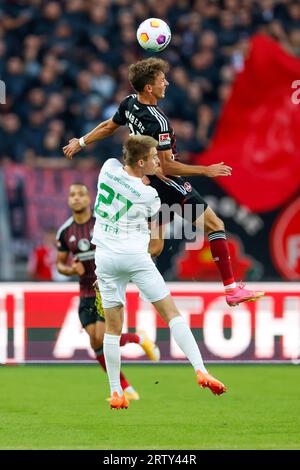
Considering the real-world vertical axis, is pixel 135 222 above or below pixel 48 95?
below

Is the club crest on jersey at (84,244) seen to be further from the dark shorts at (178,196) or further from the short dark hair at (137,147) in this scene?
the short dark hair at (137,147)

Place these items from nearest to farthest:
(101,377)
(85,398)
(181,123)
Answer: (85,398) → (101,377) → (181,123)

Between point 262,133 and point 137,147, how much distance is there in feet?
31.5

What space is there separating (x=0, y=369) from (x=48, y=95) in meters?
6.41

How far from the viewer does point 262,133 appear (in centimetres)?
1995

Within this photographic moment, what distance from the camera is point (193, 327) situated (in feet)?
53.2

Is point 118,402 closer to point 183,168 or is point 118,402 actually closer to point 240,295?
point 240,295

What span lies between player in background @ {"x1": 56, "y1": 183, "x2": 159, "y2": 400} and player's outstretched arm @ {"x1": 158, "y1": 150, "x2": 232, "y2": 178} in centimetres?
283

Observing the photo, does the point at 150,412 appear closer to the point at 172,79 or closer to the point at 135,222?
the point at 135,222

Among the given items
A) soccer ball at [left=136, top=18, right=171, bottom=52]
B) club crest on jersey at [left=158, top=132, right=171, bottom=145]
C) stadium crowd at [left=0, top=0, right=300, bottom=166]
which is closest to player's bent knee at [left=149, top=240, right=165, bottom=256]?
club crest on jersey at [left=158, top=132, right=171, bottom=145]

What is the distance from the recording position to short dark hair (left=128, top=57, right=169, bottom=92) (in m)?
11.1

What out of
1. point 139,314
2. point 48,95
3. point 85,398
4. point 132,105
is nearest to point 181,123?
point 48,95

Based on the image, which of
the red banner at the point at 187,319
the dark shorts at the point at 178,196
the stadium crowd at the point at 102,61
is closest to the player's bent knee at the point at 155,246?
the dark shorts at the point at 178,196

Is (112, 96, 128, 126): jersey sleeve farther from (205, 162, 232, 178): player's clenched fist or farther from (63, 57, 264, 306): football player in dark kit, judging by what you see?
(205, 162, 232, 178): player's clenched fist
